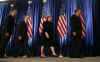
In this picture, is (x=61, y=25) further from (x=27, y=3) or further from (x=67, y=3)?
(x=27, y=3)

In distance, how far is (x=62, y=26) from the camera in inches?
275

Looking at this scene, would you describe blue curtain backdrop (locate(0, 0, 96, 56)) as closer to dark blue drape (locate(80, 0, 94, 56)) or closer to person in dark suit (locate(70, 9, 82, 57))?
dark blue drape (locate(80, 0, 94, 56))

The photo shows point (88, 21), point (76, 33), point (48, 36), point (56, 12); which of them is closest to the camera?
point (76, 33)

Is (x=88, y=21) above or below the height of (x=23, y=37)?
above

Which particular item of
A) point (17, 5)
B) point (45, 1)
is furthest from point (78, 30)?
point (17, 5)

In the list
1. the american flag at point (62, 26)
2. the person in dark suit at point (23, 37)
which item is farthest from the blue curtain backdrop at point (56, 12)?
the person in dark suit at point (23, 37)

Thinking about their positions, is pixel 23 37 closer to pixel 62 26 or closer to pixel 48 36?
pixel 48 36

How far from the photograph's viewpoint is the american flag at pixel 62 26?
695 cm

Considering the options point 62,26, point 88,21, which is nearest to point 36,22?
point 62,26

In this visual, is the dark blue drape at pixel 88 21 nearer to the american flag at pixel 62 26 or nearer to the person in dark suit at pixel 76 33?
the american flag at pixel 62 26

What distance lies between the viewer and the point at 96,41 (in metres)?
6.94

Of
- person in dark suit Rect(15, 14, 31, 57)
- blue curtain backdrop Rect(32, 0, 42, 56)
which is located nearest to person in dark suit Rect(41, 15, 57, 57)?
person in dark suit Rect(15, 14, 31, 57)

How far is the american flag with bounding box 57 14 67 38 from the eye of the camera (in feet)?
22.8

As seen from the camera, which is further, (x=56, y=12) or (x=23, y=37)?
(x=56, y=12)
